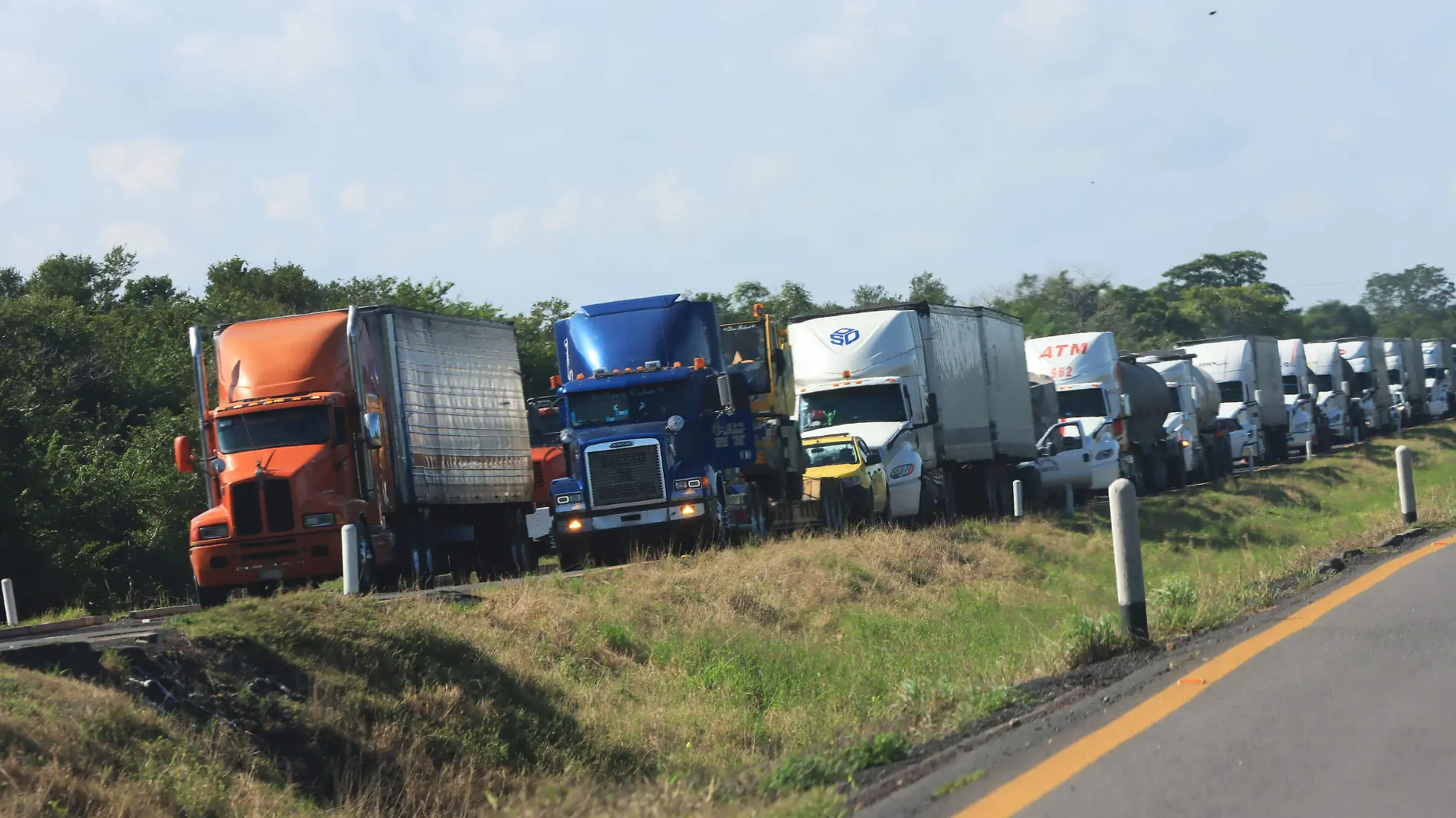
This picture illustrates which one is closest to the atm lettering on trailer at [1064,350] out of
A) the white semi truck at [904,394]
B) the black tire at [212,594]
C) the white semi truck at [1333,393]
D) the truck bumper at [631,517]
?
the white semi truck at [904,394]

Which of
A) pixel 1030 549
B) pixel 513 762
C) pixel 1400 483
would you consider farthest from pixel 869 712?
pixel 1030 549

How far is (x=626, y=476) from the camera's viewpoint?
2264cm

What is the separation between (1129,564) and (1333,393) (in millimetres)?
47434

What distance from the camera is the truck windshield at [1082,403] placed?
3384cm

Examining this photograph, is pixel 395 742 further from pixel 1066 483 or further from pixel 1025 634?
pixel 1066 483

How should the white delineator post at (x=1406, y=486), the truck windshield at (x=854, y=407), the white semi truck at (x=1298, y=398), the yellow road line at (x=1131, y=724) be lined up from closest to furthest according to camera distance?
the yellow road line at (x=1131, y=724) < the white delineator post at (x=1406, y=486) < the truck windshield at (x=854, y=407) < the white semi truck at (x=1298, y=398)

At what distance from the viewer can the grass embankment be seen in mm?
7254

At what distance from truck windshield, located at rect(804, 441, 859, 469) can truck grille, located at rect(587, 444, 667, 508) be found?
3.70 metres

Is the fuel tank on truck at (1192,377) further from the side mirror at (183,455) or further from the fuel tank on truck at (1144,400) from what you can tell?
the side mirror at (183,455)

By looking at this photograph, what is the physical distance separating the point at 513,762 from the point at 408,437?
1315 centimetres

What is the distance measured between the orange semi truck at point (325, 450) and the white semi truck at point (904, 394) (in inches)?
269

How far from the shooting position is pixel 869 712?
34.8ft

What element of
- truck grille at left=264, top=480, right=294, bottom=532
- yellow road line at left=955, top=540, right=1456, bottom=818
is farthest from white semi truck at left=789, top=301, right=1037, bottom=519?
yellow road line at left=955, top=540, right=1456, bottom=818

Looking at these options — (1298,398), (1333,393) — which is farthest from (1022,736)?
(1333,393)
